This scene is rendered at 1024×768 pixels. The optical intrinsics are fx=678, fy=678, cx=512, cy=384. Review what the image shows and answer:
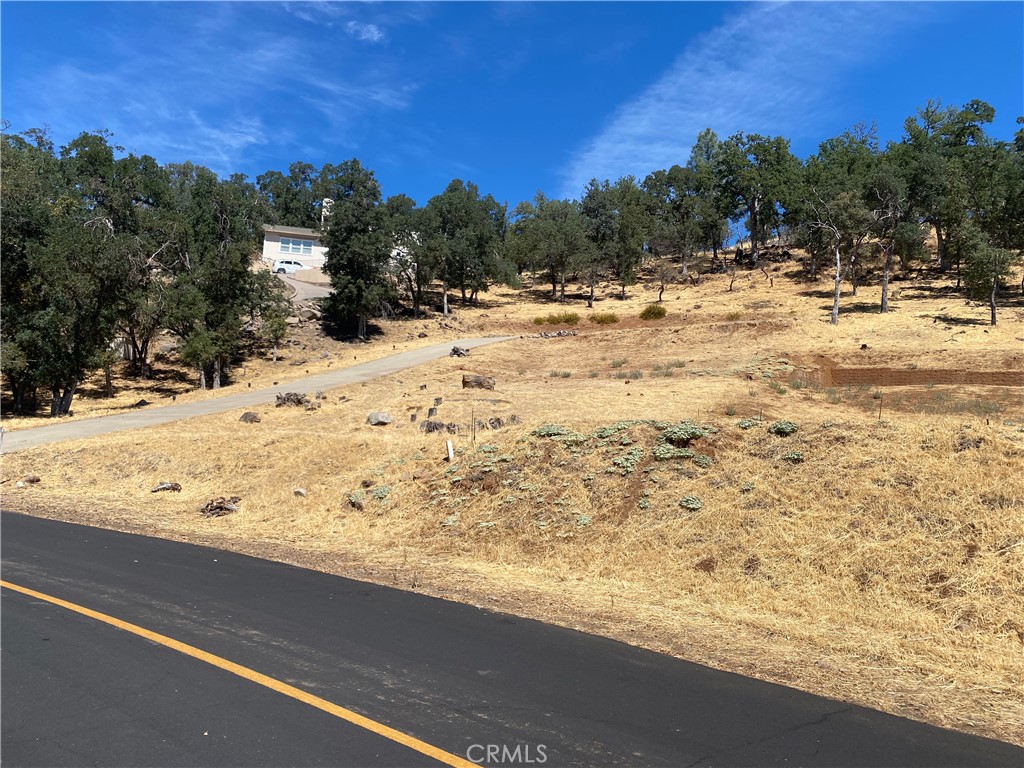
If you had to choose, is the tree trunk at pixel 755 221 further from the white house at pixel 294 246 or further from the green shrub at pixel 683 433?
the green shrub at pixel 683 433

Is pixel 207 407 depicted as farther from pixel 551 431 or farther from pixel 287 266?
pixel 287 266

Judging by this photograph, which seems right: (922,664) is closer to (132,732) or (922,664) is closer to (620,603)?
(620,603)

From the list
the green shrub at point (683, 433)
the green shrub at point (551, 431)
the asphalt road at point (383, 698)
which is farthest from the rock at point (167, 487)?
the green shrub at point (683, 433)

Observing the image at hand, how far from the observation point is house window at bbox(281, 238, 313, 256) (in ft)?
239

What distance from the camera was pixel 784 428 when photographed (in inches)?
480

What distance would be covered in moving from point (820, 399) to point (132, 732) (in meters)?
24.1

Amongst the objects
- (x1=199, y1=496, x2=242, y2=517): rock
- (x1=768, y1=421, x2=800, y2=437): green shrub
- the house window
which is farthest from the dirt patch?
the house window

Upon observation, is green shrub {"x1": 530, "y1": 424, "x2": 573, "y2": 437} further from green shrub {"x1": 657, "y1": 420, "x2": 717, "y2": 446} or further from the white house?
the white house

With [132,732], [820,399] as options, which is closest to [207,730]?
[132,732]

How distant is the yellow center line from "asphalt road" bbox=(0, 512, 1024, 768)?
6 cm

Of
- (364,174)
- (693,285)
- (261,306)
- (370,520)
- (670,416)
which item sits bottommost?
(370,520)

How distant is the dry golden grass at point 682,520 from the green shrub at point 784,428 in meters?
0.16

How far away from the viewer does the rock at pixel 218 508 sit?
1387 centimetres

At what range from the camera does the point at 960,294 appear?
48.0 meters
